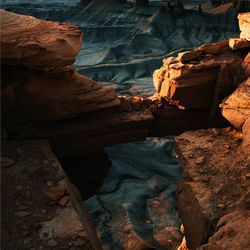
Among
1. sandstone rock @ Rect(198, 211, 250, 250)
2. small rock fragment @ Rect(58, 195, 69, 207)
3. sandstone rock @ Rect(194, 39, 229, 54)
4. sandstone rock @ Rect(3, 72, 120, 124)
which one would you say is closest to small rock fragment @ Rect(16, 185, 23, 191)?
small rock fragment @ Rect(58, 195, 69, 207)

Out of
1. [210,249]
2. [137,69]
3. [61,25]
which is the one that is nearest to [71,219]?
[210,249]

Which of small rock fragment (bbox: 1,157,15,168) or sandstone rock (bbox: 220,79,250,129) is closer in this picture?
small rock fragment (bbox: 1,157,15,168)

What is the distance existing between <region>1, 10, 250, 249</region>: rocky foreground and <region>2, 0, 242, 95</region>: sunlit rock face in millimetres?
9278

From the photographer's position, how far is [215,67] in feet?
30.2

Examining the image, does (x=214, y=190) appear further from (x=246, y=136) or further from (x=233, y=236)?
(x=233, y=236)

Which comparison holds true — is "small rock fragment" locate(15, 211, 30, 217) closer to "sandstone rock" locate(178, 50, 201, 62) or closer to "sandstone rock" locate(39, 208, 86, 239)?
"sandstone rock" locate(39, 208, 86, 239)

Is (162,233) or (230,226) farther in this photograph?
(162,233)

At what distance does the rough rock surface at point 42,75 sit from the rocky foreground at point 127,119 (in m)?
0.02

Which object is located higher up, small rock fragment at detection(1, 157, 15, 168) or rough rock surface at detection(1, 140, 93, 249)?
small rock fragment at detection(1, 157, 15, 168)

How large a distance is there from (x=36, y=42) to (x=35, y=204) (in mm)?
3004

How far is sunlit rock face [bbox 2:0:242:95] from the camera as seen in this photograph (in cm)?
2044

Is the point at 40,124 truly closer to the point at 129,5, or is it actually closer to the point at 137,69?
the point at 137,69

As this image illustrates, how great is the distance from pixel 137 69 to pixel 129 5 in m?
7.40

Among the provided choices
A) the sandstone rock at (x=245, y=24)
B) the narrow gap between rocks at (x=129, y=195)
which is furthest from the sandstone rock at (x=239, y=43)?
the narrow gap between rocks at (x=129, y=195)
